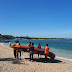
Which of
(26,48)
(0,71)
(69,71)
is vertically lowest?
(69,71)

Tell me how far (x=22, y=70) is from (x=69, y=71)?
2802 mm

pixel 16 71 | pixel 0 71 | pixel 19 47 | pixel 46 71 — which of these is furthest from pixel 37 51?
pixel 0 71

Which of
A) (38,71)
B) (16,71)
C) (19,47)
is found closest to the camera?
(16,71)

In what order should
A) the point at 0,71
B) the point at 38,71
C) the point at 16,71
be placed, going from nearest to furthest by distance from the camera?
1. the point at 0,71
2. the point at 16,71
3. the point at 38,71

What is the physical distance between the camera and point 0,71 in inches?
192

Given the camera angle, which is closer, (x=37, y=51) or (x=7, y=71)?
(x=7, y=71)

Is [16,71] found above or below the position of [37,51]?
below

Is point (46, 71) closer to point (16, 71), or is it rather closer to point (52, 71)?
point (52, 71)

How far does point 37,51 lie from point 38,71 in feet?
10.3

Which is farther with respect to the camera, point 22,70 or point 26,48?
point 26,48

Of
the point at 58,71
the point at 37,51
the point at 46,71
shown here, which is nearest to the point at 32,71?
the point at 46,71

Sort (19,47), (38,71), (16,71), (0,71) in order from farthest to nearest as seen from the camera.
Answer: (19,47) < (38,71) < (16,71) < (0,71)

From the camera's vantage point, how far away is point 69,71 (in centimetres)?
→ 587

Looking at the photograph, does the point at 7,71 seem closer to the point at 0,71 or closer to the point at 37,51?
the point at 0,71
